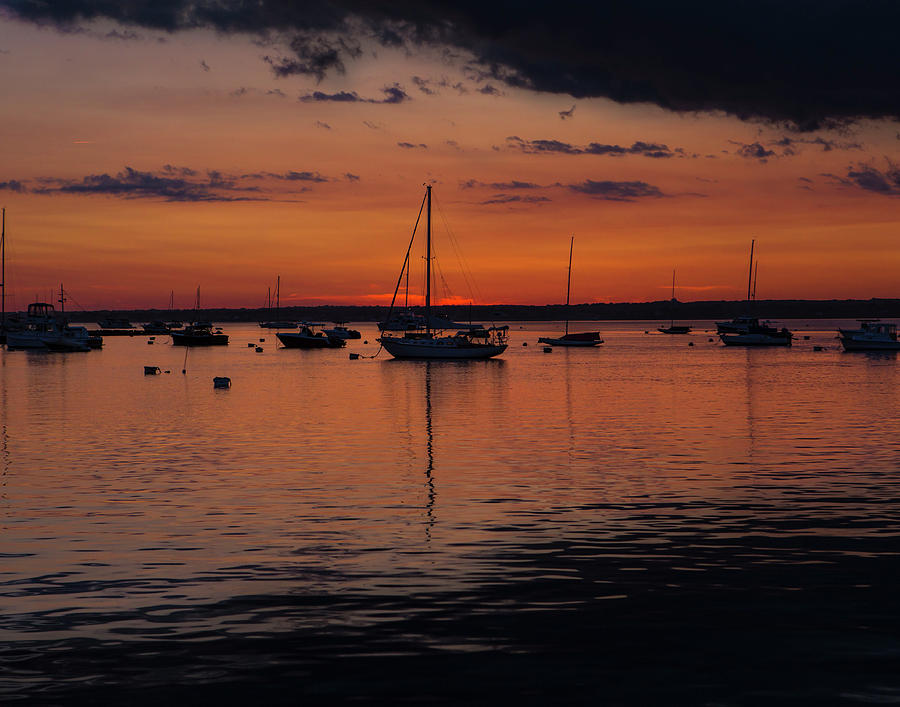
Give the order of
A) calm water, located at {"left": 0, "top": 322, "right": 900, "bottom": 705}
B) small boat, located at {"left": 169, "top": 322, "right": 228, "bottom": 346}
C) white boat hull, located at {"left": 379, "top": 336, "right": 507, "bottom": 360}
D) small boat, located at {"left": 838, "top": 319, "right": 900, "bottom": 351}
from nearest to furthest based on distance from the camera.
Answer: calm water, located at {"left": 0, "top": 322, "right": 900, "bottom": 705} < white boat hull, located at {"left": 379, "top": 336, "right": 507, "bottom": 360} < small boat, located at {"left": 838, "top": 319, "right": 900, "bottom": 351} < small boat, located at {"left": 169, "top": 322, "right": 228, "bottom": 346}

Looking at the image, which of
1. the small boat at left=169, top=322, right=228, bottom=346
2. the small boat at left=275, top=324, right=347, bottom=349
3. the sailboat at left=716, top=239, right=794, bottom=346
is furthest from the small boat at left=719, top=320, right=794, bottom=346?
the small boat at left=169, top=322, right=228, bottom=346

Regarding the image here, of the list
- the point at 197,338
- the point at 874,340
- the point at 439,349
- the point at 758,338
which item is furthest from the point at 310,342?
the point at 874,340

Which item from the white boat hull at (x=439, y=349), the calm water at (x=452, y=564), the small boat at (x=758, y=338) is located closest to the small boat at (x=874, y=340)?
the small boat at (x=758, y=338)

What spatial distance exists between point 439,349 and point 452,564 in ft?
323

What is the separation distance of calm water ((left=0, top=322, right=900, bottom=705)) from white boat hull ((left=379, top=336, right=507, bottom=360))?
71270 millimetres

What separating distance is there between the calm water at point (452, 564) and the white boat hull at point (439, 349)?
7127 centimetres

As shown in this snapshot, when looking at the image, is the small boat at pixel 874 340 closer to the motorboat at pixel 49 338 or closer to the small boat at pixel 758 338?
the small boat at pixel 758 338

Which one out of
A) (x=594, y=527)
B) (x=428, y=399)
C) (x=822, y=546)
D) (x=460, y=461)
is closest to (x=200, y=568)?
(x=594, y=527)

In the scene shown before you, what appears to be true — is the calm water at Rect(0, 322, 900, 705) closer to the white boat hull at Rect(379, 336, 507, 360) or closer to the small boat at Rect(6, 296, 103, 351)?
the white boat hull at Rect(379, 336, 507, 360)

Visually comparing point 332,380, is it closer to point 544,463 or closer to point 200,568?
point 544,463

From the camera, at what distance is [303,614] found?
14539 mm

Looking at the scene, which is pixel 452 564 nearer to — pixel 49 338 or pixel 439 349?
pixel 439 349


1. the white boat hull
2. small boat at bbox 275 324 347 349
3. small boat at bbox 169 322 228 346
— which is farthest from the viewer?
small boat at bbox 169 322 228 346

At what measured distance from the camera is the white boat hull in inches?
4560
